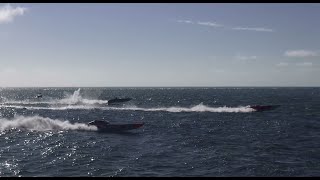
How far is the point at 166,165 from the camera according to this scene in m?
29.6

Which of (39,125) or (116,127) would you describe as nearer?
(116,127)

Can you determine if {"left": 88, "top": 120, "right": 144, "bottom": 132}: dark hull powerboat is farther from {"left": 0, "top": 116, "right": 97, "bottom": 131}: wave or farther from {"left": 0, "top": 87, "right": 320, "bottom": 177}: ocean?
{"left": 0, "top": 116, "right": 97, "bottom": 131}: wave

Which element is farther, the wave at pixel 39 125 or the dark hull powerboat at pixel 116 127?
the wave at pixel 39 125

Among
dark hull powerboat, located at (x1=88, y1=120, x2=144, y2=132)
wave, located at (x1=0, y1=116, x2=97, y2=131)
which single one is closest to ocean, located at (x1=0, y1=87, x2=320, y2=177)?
wave, located at (x1=0, y1=116, x2=97, y2=131)

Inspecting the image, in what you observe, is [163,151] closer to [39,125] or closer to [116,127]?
[116,127]

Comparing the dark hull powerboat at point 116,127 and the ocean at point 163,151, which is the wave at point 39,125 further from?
the dark hull powerboat at point 116,127

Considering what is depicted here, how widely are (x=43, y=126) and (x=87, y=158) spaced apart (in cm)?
2742

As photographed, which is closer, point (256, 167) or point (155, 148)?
point (256, 167)

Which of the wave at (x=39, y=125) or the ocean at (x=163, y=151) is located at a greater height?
the wave at (x=39, y=125)

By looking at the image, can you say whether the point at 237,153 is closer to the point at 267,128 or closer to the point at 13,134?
the point at 267,128

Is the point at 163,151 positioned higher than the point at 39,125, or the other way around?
the point at 39,125

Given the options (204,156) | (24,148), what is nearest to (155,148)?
(204,156)

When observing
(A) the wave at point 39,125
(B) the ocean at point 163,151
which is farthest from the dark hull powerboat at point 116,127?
(A) the wave at point 39,125

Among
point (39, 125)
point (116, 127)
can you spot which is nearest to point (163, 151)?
point (116, 127)
